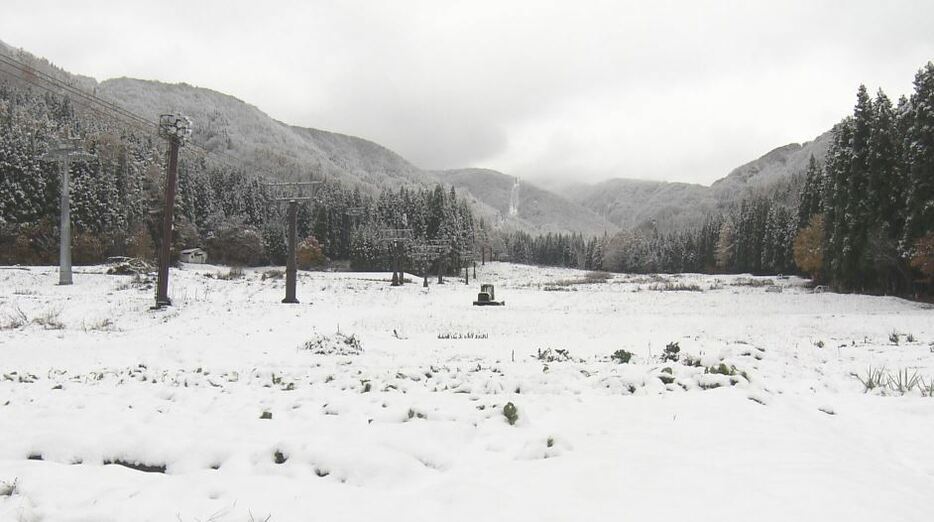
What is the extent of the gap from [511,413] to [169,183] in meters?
22.9

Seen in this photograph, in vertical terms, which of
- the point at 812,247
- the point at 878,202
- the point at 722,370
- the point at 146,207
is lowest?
the point at 722,370

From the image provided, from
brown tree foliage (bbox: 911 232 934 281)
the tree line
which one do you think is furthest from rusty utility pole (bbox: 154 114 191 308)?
brown tree foliage (bbox: 911 232 934 281)

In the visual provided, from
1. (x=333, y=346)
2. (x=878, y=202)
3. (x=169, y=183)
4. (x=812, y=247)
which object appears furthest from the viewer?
(x=812, y=247)

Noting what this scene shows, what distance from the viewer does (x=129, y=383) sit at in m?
7.84

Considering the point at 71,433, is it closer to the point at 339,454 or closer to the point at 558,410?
the point at 339,454

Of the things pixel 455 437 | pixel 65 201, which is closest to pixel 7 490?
pixel 455 437

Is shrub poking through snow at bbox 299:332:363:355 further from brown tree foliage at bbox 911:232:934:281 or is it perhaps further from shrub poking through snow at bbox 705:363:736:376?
brown tree foliage at bbox 911:232:934:281

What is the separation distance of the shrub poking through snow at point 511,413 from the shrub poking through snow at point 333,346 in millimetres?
7603

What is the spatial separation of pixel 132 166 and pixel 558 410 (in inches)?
3286

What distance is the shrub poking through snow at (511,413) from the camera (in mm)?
5727

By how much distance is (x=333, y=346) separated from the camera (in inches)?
511

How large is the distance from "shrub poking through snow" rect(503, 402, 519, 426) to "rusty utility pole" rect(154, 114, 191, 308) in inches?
824

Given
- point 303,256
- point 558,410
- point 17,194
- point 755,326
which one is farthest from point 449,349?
point 303,256

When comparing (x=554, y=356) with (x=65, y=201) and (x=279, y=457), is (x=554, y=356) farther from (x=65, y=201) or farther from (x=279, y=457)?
(x=65, y=201)
